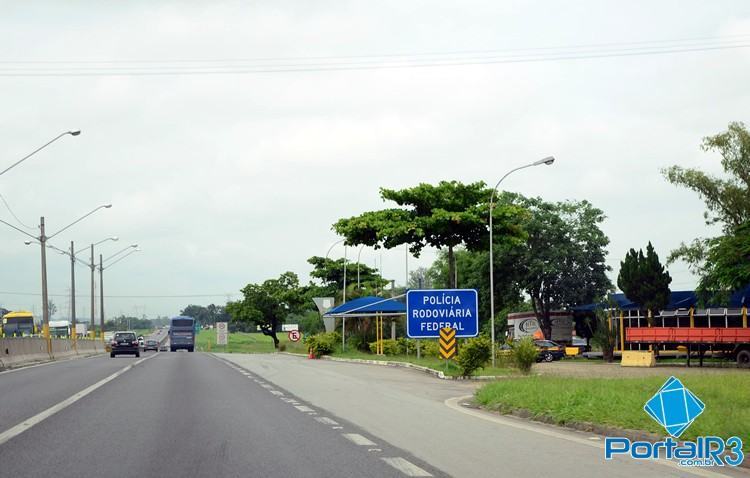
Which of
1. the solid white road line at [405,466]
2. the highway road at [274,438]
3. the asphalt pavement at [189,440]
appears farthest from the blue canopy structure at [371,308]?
the solid white road line at [405,466]

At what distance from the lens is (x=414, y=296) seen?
111 feet

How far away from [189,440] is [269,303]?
98285 mm

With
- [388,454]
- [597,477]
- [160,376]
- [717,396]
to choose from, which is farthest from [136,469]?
[160,376]

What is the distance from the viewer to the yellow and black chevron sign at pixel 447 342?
32.3 metres

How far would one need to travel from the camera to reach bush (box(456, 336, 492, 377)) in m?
28.7

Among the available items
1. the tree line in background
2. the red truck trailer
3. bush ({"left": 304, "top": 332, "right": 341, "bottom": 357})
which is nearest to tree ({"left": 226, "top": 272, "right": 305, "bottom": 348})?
the tree line in background

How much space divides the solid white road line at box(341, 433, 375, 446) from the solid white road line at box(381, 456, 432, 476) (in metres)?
1.35

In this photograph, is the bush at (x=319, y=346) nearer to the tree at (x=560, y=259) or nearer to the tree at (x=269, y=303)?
the tree at (x=560, y=259)

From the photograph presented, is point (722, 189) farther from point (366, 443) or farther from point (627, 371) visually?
point (366, 443)

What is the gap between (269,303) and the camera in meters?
109

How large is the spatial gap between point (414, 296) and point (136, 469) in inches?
994

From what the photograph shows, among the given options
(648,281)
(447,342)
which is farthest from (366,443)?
(648,281)

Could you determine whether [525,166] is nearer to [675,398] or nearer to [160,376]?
[160,376]

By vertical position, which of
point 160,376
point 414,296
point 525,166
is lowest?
point 160,376
